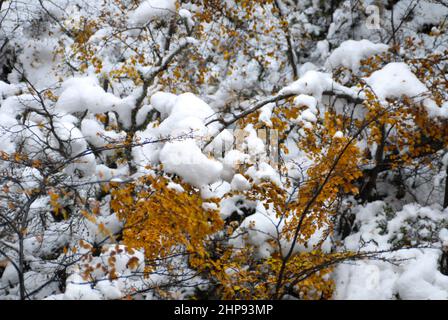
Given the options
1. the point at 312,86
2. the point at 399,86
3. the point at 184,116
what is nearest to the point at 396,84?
the point at 399,86

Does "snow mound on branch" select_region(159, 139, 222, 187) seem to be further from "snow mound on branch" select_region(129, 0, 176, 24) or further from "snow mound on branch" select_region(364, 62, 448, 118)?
"snow mound on branch" select_region(129, 0, 176, 24)

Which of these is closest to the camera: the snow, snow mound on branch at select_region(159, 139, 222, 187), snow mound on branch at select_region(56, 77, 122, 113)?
snow mound on branch at select_region(159, 139, 222, 187)

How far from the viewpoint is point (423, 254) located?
5969 mm

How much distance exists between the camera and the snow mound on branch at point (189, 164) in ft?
15.2

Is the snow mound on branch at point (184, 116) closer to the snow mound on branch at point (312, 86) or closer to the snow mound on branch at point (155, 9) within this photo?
the snow mound on branch at point (312, 86)

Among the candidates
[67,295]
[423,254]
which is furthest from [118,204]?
[423,254]

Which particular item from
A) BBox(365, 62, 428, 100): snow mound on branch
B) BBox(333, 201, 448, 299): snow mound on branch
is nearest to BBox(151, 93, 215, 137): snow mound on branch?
BBox(365, 62, 428, 100): snow mound on branch

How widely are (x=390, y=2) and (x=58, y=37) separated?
862 centimetres

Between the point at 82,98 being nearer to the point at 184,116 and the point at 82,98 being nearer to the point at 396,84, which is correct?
the point at 184,116

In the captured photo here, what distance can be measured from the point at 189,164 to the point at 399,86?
348 centimetres

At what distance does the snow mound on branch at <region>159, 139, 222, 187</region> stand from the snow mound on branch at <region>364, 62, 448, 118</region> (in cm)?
298

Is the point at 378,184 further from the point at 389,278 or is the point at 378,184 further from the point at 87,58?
the point at 87,58

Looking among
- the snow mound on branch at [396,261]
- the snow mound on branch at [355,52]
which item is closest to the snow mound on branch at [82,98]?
the snow mound on branch at [355,52]

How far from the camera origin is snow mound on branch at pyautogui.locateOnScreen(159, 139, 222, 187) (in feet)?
15.2
